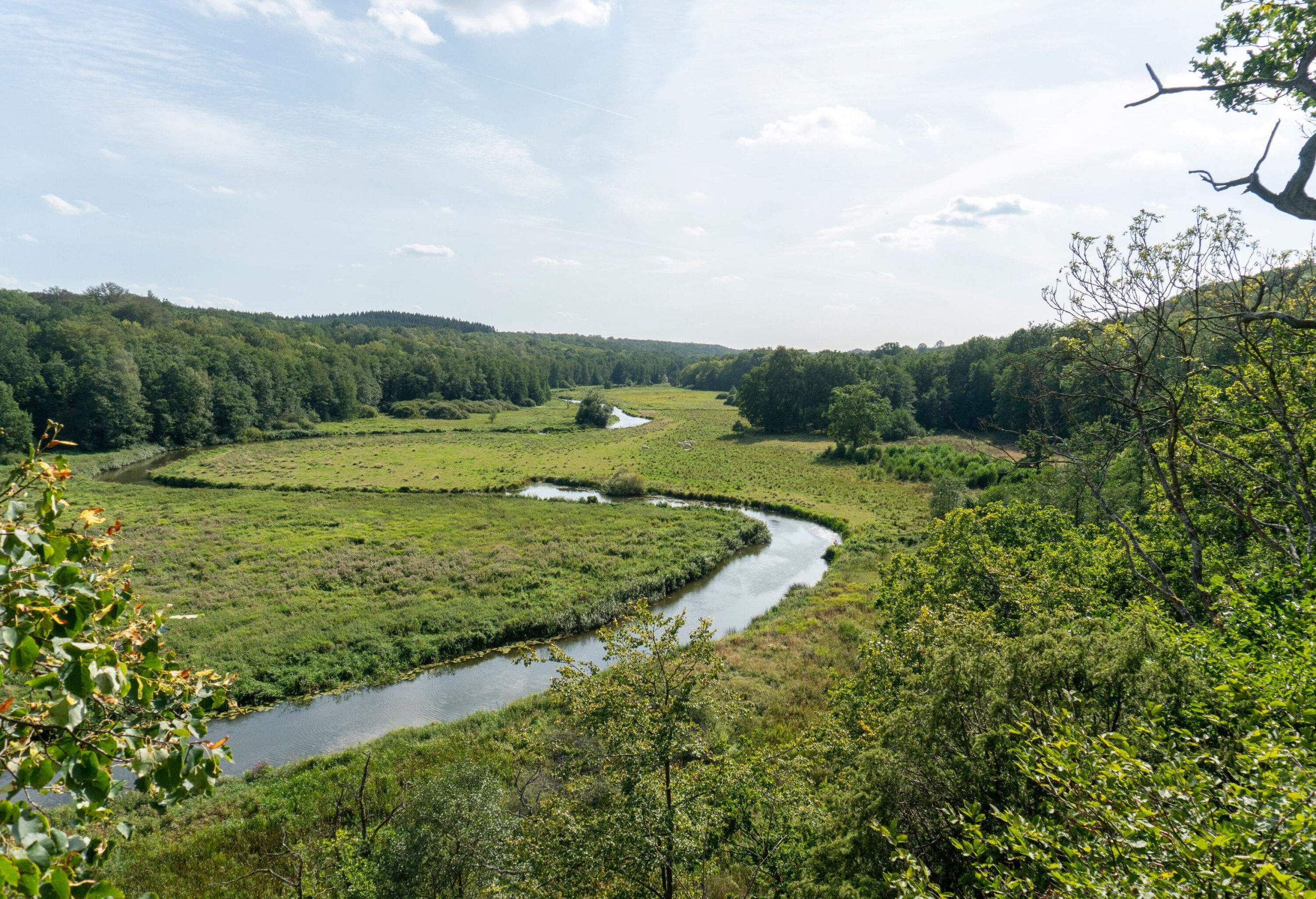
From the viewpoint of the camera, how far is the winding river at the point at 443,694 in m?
18.2

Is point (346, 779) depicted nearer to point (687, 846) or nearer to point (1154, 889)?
point (687, 846)

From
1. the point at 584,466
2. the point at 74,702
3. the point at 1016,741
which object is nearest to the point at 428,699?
the point at 1016,741

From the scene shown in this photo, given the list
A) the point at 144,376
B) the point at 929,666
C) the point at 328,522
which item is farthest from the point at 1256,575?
the point at 144,376

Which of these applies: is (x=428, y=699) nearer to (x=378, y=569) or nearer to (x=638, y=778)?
(x=378, y=569)

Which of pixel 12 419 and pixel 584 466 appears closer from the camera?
pixel 12 419

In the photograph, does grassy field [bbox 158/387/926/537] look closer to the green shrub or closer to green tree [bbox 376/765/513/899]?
the green shrub

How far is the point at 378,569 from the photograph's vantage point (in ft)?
101

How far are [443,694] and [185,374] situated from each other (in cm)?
7258

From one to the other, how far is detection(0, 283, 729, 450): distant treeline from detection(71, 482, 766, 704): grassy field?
13.3 meters

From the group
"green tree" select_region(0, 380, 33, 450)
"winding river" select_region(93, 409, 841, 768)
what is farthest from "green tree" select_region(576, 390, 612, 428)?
"winding river" select_region(93, 409, 841, 768)

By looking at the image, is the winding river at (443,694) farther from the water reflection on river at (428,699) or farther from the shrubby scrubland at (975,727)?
the shrubby scrubland at (975,727)

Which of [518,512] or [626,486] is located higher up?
[626,486]

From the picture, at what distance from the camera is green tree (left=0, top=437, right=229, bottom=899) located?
2.29 metres

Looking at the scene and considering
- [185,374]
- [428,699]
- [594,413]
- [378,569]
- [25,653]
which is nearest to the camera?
[25,653]
